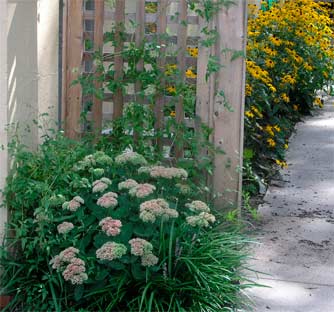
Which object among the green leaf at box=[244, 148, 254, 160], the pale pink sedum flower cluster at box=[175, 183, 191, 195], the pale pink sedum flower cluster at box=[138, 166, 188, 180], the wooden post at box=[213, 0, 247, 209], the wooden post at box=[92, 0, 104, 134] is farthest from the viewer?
the green leaf at box=[244, 148, 254, 160]

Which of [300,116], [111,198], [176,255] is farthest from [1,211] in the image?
[300,116]

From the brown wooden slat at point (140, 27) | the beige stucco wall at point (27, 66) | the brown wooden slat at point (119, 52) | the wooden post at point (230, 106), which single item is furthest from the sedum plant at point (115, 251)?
the brown wooden slat at point (140, 27)

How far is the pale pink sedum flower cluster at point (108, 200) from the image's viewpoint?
14.0 ft

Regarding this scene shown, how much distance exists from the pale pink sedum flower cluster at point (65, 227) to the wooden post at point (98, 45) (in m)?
1.19

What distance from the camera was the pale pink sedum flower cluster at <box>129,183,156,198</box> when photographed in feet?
14.2

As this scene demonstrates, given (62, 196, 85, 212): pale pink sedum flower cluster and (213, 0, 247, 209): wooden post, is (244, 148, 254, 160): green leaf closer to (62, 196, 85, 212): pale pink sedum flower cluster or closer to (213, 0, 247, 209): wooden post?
(213, 0, 247, 209): wooden post

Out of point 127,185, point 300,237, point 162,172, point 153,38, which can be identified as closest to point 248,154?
point 300,237

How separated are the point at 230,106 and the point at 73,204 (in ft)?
4.41

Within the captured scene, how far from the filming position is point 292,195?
670 centimetres

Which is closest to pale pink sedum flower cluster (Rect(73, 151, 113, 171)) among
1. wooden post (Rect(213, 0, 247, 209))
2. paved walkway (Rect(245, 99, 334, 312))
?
wooden post (Rect(213, 0, 247, 209))

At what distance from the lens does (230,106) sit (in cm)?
508

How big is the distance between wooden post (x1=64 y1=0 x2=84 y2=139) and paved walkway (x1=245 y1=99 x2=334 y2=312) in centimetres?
154

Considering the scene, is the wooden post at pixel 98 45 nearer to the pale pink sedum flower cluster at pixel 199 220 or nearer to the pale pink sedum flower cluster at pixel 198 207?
the pale pink sedum flower cluster at pixel 198 207

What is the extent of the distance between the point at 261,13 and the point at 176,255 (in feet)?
16.1
